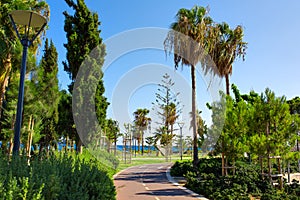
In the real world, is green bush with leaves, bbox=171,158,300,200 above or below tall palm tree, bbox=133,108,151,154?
below

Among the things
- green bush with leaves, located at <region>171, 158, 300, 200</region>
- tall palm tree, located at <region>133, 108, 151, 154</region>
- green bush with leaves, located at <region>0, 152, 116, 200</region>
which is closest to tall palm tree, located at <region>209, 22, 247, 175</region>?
green bush with leaves, located at <region>171, 158, 300, 200</region>

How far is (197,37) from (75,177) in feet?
50.2

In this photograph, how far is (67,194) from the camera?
385 centimetres

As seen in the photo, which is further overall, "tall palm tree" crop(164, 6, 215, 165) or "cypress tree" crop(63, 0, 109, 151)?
"cypress tree" crop(63, 0, 109, 151)

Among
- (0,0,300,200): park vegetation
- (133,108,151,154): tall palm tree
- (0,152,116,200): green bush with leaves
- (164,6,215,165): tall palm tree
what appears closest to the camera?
(0,152,116,200): green bush with leaves

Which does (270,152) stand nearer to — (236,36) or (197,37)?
(197,37)

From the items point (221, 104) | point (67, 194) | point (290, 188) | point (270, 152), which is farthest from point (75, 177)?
point (221, 104)

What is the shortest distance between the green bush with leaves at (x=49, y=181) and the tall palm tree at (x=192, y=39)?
46.1 feet

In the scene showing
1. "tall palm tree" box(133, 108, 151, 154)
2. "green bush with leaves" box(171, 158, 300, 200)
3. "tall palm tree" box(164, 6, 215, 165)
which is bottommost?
"green bush with leaves" box(171, 158, 300, 200)

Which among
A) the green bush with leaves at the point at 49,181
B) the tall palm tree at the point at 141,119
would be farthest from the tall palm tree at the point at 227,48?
the tall palm tree at the point at 141,119

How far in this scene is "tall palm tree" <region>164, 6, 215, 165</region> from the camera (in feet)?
59.7

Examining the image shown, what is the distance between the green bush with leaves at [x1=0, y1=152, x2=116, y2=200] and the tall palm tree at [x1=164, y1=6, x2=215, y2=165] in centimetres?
1406

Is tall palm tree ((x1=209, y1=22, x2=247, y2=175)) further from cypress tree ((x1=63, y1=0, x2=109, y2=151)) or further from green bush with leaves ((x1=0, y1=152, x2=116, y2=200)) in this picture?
green bush with leaves ((x1=0, y1=152, x2=116, y2=200))

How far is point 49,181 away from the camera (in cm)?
365
